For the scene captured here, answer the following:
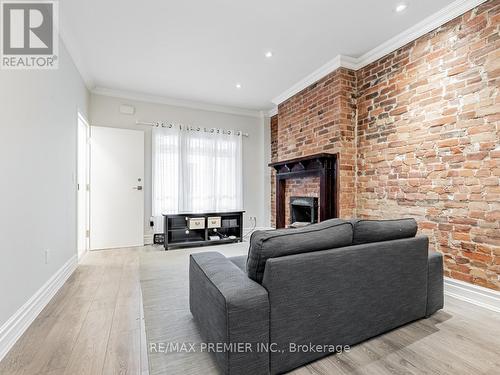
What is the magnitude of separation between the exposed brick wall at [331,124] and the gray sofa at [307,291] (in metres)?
1.62

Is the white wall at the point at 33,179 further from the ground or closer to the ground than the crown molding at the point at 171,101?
closer to the ground

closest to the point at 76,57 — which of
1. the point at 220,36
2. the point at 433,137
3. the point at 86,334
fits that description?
the point at 220,36

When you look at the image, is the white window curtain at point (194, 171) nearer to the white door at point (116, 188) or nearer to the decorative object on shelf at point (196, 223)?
the white door at point (116, 188)

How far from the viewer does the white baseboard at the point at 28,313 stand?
1520mm

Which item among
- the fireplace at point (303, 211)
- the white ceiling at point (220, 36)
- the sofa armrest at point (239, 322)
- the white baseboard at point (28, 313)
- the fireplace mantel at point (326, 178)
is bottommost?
the white baseboard at point (28, 313)

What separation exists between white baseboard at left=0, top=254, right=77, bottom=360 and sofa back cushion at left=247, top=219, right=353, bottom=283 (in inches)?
62.0

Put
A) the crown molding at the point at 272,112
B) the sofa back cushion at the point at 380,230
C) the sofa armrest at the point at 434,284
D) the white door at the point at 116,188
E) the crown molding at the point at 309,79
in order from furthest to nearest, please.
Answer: the crown molding at the point at 272,112 → the white door at the point at 116,188 → the crown molding at the point at 309,79 → the sofa armrest at the point at 434,284 → the sofa back cushion at the point at 380,230

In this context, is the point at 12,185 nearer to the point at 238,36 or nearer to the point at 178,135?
the point at 238,36

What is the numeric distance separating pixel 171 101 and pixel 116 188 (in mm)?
1910

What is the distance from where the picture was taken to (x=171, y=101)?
4707mm

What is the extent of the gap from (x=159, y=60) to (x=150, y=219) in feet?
8.79

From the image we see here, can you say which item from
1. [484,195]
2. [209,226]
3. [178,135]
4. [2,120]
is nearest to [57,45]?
[2,120]

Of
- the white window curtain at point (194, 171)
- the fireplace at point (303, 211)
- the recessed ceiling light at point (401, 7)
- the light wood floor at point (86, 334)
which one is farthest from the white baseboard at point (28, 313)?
the recessed ceiling light at point (401, 7)

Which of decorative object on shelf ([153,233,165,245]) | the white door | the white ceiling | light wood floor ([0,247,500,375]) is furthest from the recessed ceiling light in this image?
decorative object on shelf ([153,233,165,245])
